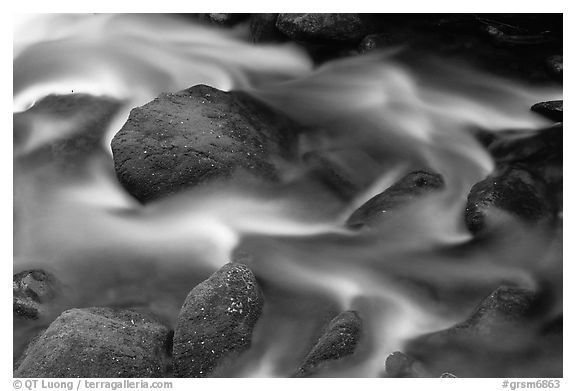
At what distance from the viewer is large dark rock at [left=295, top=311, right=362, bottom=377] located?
425cm

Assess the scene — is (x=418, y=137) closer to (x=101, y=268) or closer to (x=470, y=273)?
(x=470, y=273)

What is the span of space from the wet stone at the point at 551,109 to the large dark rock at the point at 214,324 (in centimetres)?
310

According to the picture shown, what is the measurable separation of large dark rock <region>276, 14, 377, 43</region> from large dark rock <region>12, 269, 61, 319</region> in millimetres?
3389

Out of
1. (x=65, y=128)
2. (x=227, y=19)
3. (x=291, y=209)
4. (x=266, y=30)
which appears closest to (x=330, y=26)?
(x=266, y=30)

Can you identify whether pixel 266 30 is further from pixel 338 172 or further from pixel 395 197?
pixel 395 197

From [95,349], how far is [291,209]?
1901 mm

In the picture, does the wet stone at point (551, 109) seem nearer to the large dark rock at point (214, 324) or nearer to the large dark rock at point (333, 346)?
the large dark rock at point (333, 346)

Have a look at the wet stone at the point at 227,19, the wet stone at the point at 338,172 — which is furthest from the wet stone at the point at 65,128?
the wet stone at the point at 338,172

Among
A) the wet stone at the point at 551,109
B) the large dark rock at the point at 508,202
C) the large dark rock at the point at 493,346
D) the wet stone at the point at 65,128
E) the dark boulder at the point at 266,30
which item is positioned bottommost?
the wet stone at the point at 65,128

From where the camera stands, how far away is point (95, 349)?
4.15m

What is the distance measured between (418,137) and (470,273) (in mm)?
1574

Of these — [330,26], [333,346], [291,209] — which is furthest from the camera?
[330,26]

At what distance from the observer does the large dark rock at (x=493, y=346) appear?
4305mm

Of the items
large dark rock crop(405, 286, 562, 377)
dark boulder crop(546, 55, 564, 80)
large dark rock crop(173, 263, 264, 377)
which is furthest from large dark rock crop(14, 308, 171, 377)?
dark boulder crop(546, 55, 564, 80)
